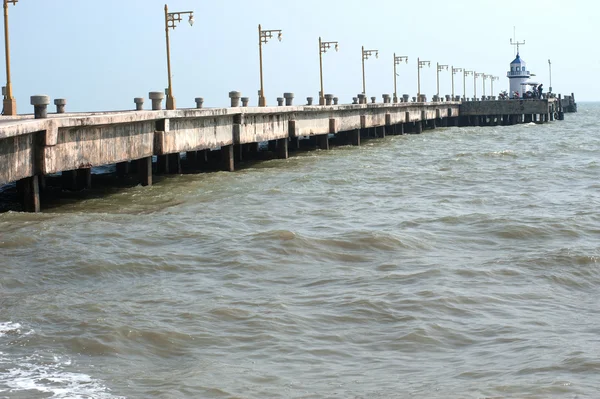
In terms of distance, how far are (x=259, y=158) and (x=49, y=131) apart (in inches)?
733

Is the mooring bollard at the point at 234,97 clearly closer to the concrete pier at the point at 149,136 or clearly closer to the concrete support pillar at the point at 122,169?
the concrete pier at the point at 149,136

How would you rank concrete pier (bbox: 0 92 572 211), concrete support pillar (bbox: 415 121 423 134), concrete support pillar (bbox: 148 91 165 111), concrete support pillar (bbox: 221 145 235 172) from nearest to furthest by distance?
concrete pier (bbox: 0 92 572 211) < concrete support pillar (bbox: 148 91 165 111) < concrete support pillar (bbox: 221 145 235 172) < concrete support pillar (bbox: 415 121 423 134)

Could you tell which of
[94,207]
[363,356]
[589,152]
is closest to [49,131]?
[94,207]

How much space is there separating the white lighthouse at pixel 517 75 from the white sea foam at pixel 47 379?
364 feet

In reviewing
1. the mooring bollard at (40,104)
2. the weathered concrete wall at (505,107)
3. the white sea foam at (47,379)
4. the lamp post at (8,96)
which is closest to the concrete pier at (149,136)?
the mooring bollard at (40,104)

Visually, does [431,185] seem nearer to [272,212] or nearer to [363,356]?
[272,212]

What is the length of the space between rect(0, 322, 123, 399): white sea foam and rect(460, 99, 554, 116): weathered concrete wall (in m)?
83.1

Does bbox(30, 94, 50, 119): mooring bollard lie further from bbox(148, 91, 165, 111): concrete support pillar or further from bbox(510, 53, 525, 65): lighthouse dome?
bbox(510, 53, 525, 65): lighthouse dome

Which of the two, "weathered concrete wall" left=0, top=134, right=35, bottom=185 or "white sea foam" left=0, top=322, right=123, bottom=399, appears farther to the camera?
Result: "weathered concrete wall" left=0, top=134, right=35, bottom=185

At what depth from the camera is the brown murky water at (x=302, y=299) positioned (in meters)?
7.64

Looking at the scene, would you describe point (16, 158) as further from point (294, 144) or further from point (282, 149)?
point (294, 144)

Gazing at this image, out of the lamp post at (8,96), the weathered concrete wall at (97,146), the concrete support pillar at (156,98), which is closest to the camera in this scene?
the weathered concrete wall at (97,146)

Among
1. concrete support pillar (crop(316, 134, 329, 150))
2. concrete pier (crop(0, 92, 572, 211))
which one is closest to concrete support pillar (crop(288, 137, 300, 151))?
concrete pier (crop(0, 92, 572, 211))

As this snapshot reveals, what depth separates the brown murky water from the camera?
25.1 feet
